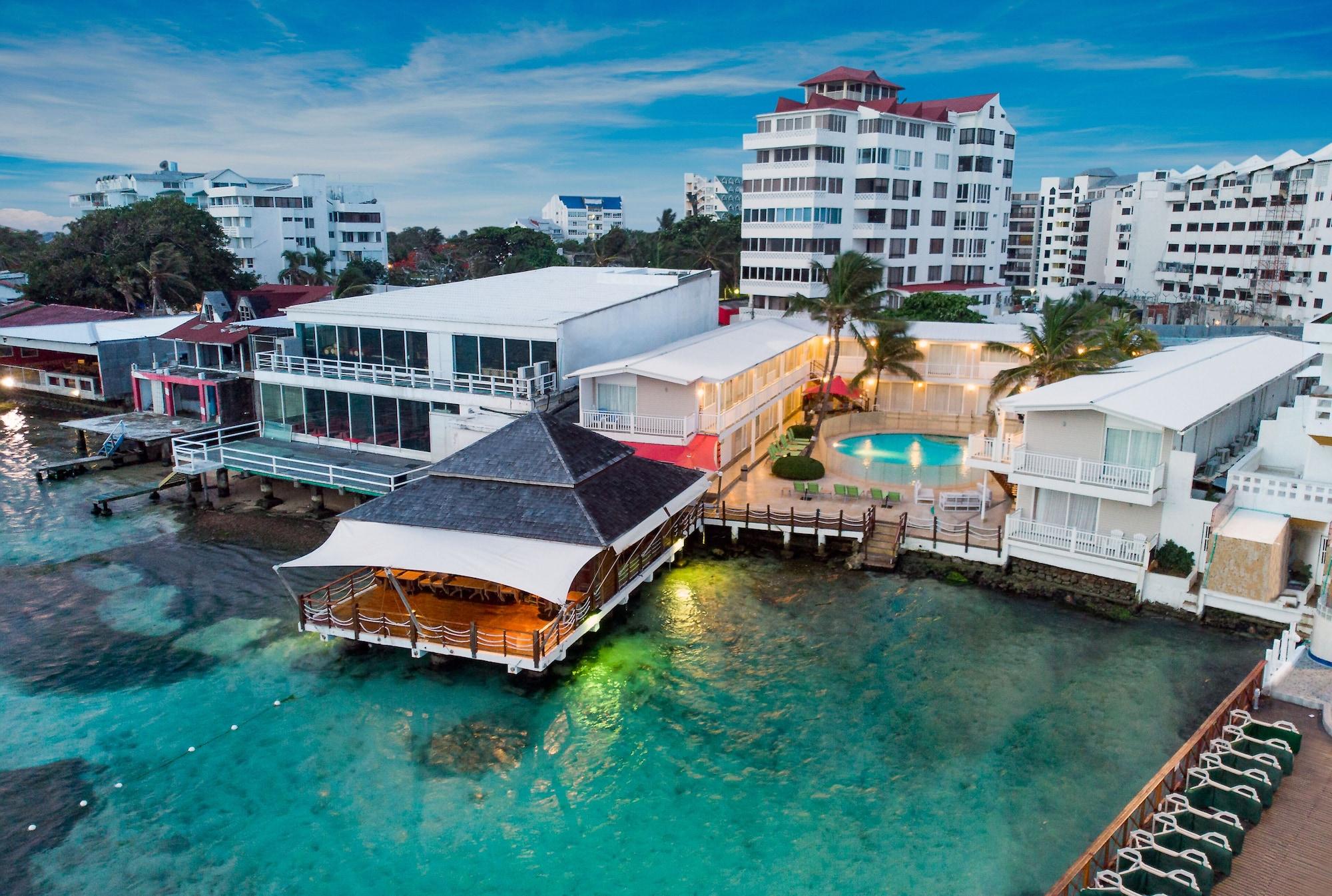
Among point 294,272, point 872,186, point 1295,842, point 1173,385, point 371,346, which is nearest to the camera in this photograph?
point 1295,842

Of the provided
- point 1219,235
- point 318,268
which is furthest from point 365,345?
point 1219,235

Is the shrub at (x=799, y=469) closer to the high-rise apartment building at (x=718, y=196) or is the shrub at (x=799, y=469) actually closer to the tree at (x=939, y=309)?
the tree at (x=939, y=309)

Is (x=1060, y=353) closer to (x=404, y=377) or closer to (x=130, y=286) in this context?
(x=404, y=377)

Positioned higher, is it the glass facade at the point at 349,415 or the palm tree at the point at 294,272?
the palm tree at the point at 294,272

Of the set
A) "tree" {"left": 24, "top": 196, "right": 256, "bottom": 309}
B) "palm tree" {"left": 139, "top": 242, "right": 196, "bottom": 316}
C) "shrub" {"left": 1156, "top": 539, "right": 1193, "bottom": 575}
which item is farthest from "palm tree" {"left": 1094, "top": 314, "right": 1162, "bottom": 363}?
"tree" {"left": 24, "top": 196, "right": 256, "bottom": 309}

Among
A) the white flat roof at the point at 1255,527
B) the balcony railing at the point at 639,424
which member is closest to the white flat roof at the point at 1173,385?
the white flat roof at the point at 1255,527

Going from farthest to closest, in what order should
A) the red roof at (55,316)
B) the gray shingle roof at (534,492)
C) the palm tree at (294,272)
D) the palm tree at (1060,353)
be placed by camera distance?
the palm tree at (294,272)
the red roof at (55,316)
the palm tree at (1060,353)
the gray shingle roof at (534,492)
